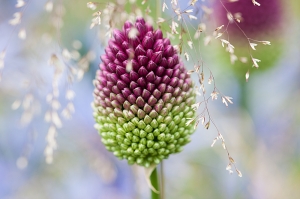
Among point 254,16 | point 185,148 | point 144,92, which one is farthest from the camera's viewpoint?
point 185,148

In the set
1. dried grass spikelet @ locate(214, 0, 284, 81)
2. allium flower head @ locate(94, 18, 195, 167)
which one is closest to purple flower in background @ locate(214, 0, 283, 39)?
dried grass spikelet @ locate(214, 0, 284, 81)

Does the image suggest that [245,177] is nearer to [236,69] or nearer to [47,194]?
[236,69]

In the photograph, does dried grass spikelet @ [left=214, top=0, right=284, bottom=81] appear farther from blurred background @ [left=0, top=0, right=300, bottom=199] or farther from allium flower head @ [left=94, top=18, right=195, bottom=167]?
allium flower head @ [left=94, top=18, right=195, bottom=167]

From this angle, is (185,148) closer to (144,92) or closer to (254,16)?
(254,16)

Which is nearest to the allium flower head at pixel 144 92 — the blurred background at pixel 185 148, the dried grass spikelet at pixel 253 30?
the dried grass spikelet at pixel 253 30

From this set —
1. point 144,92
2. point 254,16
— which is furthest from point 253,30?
point 144,92

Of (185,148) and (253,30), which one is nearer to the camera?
(253,30)

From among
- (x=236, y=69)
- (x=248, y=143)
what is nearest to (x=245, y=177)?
(x=248, y=143)

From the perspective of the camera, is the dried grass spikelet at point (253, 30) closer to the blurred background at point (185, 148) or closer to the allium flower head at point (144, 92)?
the blurred background at point (185, 148)

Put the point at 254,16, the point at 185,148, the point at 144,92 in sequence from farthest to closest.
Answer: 1. the point at 185,148
2. the point at 254,16
3. the point at 144,92
